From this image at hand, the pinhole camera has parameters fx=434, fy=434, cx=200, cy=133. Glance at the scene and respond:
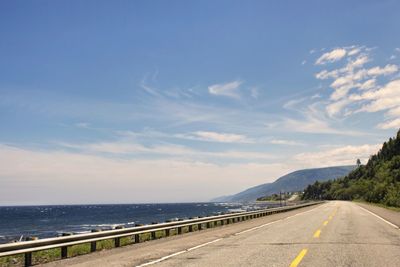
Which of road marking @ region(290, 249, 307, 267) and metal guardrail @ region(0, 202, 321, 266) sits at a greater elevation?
metal guardrail @ region(0, 202, 321, 266)

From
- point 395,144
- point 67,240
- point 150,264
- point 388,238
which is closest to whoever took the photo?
point 150,264

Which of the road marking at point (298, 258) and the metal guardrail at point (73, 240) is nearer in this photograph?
the road marking at point (298, 258)

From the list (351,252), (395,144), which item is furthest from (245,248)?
(395,144)

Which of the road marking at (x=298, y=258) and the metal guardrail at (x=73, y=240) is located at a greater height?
the metal guardrail at (x=73, y=240)

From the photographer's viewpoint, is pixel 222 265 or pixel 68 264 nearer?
pixel 222 265

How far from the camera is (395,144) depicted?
177000mm

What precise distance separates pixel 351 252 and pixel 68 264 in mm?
7625

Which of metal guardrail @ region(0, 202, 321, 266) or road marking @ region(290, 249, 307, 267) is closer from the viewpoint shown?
road marking @ region(290, 249, 307, 267)

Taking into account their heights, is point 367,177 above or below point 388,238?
above

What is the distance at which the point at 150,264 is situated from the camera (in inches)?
420

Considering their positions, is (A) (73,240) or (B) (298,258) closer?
(B) (298,258)

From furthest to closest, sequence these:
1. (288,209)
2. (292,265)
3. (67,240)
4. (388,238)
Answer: (288,209) → (388,238) → (67,240) → (292,265)

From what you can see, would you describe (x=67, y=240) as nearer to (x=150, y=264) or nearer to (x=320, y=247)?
(x=150, y=264)

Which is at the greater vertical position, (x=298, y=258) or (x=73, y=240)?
(x=73, y=240)
